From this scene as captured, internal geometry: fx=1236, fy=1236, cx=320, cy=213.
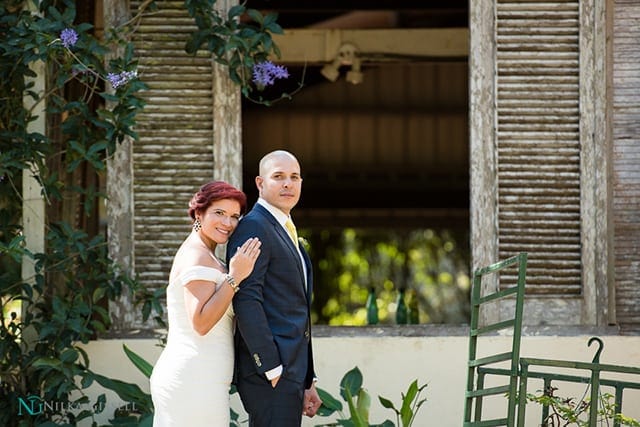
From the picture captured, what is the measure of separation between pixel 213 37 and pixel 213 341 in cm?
185

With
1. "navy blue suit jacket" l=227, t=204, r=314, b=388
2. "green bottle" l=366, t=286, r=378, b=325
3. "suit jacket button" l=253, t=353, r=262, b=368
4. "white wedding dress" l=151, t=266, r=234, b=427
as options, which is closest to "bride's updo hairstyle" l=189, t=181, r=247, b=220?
"navy blue suit jacket" l=227, t=204, r=314, b=388

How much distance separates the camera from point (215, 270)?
13.3 feet

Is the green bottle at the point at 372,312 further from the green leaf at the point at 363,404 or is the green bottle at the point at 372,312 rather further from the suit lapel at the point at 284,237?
the suit lapel at the point at 284,237

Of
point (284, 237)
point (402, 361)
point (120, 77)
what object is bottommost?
point (402, 361)

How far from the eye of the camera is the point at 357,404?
4.84 metres

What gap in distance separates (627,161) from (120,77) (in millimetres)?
2283

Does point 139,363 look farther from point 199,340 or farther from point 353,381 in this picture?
point 199,340

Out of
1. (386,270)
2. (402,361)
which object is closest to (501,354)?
(402,361)

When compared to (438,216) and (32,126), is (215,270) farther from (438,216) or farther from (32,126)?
(438,216)

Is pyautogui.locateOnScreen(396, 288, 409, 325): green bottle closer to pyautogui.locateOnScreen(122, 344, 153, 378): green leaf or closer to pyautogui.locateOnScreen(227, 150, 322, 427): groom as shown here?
pyautogui.locateOnScreen(122, 344, 153, 378): green leaf

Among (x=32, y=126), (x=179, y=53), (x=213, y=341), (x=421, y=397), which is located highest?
(x=179, y=53)

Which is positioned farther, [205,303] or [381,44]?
[381,44]

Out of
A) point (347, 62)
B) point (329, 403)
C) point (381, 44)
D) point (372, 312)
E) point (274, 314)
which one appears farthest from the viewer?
point (381, 44)

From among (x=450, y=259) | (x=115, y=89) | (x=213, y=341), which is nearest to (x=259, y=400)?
(x=213, y=341)
